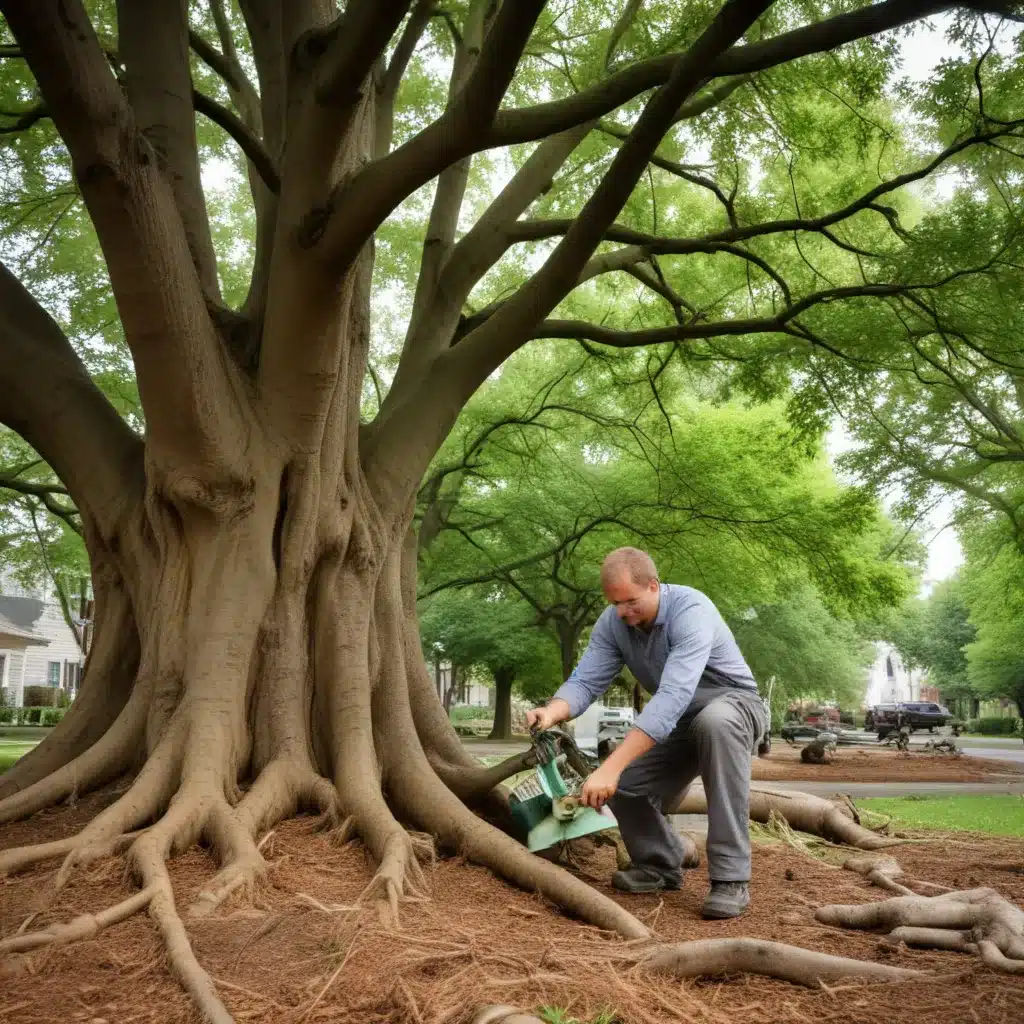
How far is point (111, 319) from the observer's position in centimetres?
1398

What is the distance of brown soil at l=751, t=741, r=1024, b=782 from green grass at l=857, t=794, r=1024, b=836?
8.29ft

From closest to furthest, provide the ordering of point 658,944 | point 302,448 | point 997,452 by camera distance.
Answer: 1. point 658,944
2. point 302,448
3. point 997,452

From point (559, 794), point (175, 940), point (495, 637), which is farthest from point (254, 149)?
point (495, 637)

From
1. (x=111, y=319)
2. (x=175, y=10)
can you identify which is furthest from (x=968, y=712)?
(x=175, y=10)

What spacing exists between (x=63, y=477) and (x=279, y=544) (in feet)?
5.45

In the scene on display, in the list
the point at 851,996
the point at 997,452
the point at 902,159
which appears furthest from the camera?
the point at 997,452

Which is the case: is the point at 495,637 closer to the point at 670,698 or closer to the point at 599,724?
the point at 599,724

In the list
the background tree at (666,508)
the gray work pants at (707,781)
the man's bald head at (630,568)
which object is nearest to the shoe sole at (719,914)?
the gray work pants at (707,781)

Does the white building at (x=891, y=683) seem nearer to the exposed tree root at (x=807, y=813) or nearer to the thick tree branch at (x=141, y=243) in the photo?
the exposed tree root at (x=807, y=813)

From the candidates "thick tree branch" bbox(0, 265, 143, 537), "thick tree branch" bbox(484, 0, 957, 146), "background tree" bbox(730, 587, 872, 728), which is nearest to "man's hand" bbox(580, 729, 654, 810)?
"thick tree branch" bbox(484, 0, 957, 146)

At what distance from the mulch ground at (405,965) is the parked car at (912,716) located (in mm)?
34330

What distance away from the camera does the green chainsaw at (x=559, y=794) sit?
15.0ft

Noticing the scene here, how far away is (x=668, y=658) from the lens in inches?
182

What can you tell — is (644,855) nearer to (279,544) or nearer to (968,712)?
(279,544)
